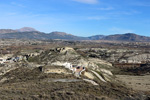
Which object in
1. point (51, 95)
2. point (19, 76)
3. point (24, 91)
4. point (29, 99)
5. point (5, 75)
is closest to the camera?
point (29, 99)

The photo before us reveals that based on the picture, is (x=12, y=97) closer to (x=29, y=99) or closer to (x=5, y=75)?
(x=29, y=99)

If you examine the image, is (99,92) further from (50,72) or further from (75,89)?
(50,72)

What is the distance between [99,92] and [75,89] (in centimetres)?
195

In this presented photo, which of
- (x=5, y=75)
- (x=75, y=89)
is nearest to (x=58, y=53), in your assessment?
(x=5, y=75)

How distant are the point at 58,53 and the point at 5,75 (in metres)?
30.0

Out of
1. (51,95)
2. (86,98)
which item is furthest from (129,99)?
(51,95)

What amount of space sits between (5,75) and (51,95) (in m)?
15.1

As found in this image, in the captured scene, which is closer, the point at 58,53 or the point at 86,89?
the point at 86,89

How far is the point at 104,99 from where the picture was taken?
16.0m

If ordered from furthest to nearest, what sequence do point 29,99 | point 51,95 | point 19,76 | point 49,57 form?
point 49,57 → point 19,76 → point 51,95 → point 29,99

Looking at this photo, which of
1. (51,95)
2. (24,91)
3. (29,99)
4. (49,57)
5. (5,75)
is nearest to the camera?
(29,99)

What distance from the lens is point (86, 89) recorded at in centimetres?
1870

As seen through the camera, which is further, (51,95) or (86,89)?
(86,89)

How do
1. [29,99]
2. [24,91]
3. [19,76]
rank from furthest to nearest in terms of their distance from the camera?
[19,76], [24,91], [29,99]
